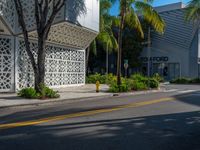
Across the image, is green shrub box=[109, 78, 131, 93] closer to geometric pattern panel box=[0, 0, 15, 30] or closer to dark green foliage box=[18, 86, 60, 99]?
dark green foliage box=[18, 86, 60, 99]

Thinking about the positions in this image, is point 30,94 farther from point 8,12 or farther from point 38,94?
point 8,12

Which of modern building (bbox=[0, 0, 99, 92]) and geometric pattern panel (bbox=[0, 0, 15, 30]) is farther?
modern building (bbox=[0, 0, 99, 92])

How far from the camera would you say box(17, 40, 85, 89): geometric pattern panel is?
2292cm

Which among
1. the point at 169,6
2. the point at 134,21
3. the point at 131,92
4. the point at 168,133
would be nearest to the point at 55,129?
the point at 168,133

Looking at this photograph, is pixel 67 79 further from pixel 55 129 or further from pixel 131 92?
pixel 55 129

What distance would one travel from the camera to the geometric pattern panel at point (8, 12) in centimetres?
2041

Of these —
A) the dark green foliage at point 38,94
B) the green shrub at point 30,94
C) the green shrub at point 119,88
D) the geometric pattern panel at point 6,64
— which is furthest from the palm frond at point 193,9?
the green shrub at point 30,94

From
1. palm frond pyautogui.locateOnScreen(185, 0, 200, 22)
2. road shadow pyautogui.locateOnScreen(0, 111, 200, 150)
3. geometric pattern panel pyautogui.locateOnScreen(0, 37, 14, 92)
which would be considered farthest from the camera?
palm frond pyautogui.locateOnScreen(185, 0, 200, 22)

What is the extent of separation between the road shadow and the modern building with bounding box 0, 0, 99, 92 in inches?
472

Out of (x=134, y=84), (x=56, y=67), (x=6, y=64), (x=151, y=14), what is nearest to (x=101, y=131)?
(x=6, y=64)

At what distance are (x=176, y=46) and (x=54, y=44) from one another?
108ft

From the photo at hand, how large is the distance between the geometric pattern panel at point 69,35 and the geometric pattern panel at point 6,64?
1.92 metres

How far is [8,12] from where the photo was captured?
21031 millimetres

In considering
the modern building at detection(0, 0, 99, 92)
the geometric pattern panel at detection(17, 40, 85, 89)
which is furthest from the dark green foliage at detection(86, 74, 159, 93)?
the modern building at detection(0, 0, 99, 92)
